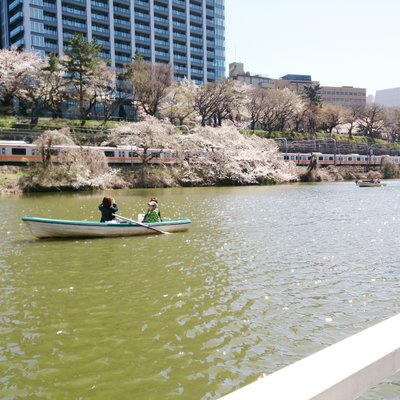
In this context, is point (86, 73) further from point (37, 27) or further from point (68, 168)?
point (37, 27)

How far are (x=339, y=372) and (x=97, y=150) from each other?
47.6 meters

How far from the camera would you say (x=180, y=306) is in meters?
9.01

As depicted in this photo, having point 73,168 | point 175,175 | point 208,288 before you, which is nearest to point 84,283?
point 208,288

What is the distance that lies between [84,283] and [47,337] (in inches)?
136

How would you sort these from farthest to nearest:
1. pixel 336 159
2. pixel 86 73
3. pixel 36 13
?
pixel 36 13, pixel 336 159, pixel 86 73

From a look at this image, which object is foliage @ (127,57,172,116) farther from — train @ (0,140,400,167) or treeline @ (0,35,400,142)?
train @ (0,140,400,167)

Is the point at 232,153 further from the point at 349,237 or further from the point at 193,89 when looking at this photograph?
the point at 349,237

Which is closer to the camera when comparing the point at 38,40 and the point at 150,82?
the point at 150,82

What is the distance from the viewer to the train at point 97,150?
44.2 meters

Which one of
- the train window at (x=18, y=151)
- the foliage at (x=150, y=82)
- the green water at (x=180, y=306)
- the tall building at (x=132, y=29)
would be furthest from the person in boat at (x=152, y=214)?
the tall building at (x=132, y=29)

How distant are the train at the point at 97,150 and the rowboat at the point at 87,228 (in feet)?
95.6

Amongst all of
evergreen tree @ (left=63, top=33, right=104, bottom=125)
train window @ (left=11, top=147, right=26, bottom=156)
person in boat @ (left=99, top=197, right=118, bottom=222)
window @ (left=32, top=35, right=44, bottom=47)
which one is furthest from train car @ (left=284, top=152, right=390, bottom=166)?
person in boat @ (left=99, top=197, right=118, bottom=222)

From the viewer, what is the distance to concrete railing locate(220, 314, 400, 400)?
166 centimetres

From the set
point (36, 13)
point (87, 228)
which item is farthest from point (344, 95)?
point (87, 228)
